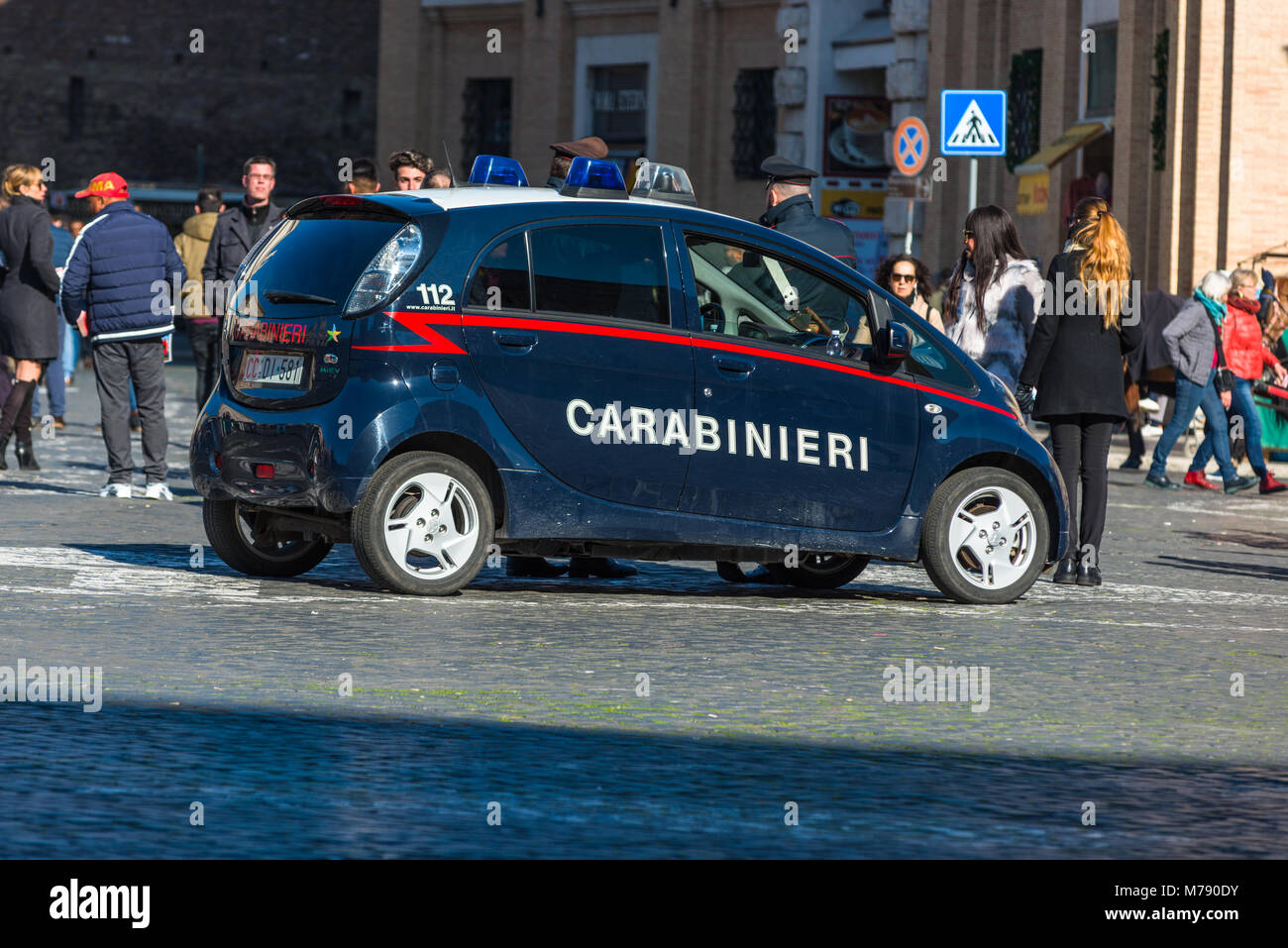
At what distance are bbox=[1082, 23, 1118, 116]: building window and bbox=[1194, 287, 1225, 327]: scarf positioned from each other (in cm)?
914

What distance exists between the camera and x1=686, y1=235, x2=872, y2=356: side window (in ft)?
33.7

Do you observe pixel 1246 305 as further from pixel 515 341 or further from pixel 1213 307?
pixel 515 341

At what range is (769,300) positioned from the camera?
10398 mm

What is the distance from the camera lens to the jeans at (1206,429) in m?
18.6

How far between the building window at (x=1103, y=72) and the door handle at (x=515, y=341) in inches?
761

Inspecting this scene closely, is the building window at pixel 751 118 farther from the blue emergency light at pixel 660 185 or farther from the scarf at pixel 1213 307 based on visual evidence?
the blue emergency light at pixel 660 185

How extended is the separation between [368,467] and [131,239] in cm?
531

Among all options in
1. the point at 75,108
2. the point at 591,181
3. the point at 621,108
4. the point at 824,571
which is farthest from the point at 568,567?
the point at 75,108

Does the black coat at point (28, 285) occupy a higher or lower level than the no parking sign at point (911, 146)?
lower

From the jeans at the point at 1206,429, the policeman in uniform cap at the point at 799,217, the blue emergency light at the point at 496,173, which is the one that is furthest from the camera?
the jeans at the point at 1206,429

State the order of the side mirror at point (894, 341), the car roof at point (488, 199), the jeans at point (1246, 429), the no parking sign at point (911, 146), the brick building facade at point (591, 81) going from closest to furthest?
the car roof at point (488, 199) → the side mirror at point (894, 341) → the jeans at point (1246, 429) → the no parking sign at point (911, 146) → the brick building facade at point (591, 81)

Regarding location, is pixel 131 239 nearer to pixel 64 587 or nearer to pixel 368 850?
pixel 64 587

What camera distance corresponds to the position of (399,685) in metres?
7.77

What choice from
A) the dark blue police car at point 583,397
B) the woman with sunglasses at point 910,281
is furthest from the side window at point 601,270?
the woman with sunglasses at point 910,281
